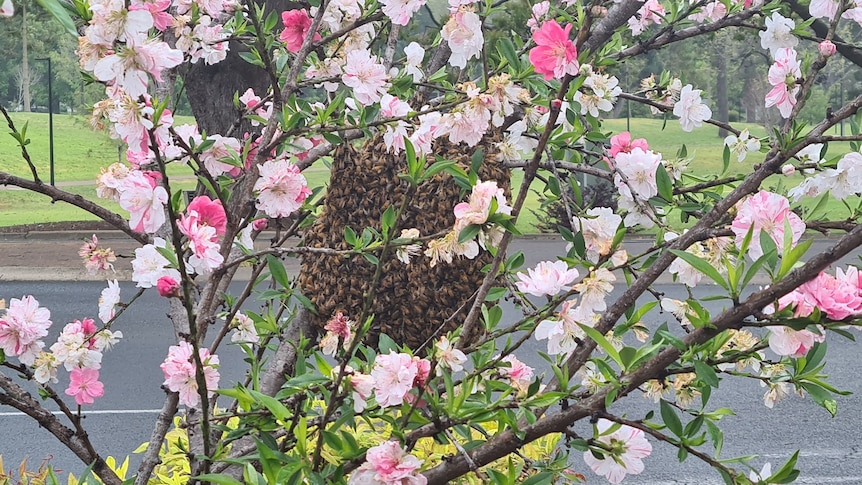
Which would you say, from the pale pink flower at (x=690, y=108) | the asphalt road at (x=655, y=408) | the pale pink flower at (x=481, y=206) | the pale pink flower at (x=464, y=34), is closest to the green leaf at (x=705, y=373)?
the pale pink flower at (x=481, y=206)

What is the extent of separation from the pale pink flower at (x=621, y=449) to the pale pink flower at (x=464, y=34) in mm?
710

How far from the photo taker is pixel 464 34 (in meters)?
1.49

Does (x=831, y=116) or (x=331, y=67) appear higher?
(x=331, y=67)

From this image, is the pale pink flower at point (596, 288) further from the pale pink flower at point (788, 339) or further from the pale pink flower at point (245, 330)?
the pale pink flower at point (245, 330)

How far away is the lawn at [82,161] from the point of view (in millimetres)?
18422

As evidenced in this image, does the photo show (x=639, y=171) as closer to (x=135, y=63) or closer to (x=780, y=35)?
(x=780, y=35)

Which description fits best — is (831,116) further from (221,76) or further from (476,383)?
(221,76)

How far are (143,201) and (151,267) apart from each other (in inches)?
4.3

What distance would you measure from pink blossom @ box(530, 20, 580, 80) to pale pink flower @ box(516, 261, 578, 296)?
0.98 ft

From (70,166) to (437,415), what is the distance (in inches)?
1155

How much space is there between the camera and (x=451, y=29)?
148cm

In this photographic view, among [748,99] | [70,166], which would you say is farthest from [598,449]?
[748,99]

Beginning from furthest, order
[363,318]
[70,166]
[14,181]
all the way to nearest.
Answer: [70,166] → [14,181] → [363,318]

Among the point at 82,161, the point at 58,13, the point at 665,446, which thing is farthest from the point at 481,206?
the point at 82,161
